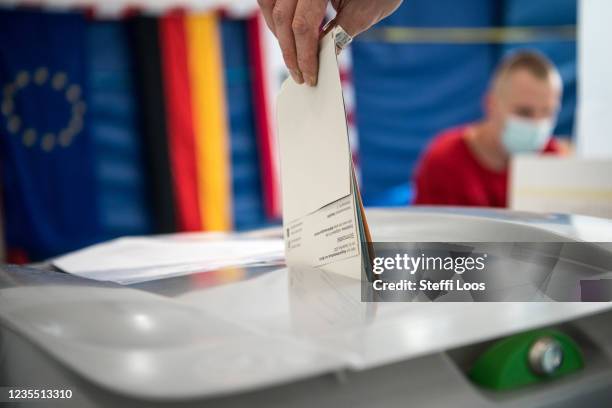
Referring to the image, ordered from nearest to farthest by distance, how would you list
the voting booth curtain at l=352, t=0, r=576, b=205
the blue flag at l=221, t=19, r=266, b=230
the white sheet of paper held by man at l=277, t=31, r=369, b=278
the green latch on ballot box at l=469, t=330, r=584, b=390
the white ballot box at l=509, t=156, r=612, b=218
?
the green latch on ballot box at l=469, t=330, r=584, b=390
the white sheet of paper held by man at l=277, t=31, r=369, b=278
the white ballot box at l=509, t=156, r=612, b=218
the blue flag at l=221, t=19, r=266, b=230
the voting booth curtain at l=352, t=0, r=576, b=205

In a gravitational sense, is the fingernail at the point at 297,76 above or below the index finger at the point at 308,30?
below

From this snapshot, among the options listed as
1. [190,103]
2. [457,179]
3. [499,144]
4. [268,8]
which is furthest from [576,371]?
[190,103]

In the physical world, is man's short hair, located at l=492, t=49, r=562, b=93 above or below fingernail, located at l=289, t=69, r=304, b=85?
above

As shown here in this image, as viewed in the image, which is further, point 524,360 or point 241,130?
point 241,130

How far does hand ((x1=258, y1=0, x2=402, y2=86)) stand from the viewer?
0.52 meters

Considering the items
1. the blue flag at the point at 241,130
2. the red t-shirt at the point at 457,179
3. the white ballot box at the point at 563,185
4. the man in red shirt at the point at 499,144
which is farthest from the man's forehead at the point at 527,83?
the blue flag at the point at 241,130

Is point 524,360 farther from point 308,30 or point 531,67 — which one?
point 531,67

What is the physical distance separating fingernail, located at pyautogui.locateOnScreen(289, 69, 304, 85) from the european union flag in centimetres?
249

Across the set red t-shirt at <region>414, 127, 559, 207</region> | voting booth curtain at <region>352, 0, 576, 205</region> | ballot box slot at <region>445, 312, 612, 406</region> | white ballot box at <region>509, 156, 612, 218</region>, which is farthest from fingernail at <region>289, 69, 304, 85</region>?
voting booth curtain at <region>352, 0, 576, 205</region>

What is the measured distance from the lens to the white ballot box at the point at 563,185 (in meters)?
0.88

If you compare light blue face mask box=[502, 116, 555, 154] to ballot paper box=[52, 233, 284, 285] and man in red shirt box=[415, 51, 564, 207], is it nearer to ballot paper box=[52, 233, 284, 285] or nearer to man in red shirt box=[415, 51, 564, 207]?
man in red shirt box=[415, 51, 564, 207]

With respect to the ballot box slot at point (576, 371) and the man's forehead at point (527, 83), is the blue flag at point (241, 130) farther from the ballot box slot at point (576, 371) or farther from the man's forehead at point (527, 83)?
the ballot box slot at point (576, 371)

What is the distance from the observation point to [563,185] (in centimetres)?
92

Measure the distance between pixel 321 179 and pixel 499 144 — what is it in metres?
1.47
